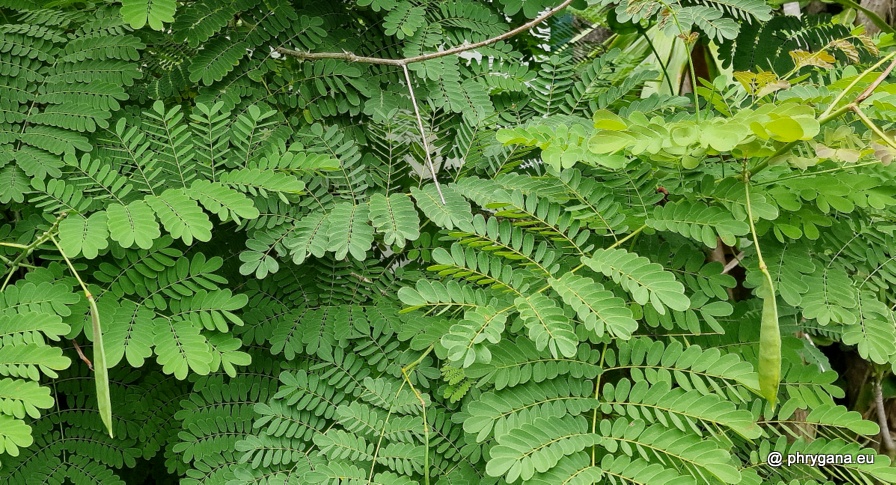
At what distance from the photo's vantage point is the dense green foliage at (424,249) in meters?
0.86

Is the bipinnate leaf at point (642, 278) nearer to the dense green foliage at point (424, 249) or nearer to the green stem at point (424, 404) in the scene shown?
the dense green foliage at point (424, 249)

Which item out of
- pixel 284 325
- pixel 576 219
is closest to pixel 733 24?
pixel 576 219

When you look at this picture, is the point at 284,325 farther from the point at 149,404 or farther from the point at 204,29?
the point at 204,29

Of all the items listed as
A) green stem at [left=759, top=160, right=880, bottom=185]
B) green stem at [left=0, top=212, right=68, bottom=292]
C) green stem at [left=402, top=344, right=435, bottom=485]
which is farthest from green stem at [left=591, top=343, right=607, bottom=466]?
green stem at [left=0, top=212, right=68, bottom=292]

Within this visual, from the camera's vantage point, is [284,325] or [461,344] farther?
[284,325]

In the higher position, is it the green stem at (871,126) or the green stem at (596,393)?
the green stem at (871,126)

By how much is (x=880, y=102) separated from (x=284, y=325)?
0.92 metres

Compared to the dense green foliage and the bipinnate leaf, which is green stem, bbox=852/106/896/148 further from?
the bipinnate leaf

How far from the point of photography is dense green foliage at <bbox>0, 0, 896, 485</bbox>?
2.84ft

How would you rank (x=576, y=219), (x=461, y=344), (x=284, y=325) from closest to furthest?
(x=461, y=344) < (x=576, y=219) < (x=284, y=325)

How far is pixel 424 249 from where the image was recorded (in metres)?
1.13

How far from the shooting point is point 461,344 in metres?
0.83

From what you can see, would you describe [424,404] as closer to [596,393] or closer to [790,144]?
[596,393]

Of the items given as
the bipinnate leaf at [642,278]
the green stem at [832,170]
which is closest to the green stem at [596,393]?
the bipinnate leaf at [642,278]
